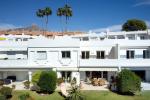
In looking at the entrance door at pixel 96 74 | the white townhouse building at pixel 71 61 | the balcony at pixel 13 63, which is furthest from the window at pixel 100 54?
the balcony at pixel 13 63

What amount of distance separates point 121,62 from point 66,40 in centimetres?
1072

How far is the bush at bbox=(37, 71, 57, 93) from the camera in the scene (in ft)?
165

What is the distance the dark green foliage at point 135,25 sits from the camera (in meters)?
131

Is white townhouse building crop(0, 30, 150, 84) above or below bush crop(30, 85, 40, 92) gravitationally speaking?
above

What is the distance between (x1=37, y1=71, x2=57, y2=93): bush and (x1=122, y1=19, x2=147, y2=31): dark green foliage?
282ft

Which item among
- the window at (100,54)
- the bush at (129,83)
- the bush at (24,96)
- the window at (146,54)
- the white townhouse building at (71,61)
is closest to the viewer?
the bush at (24,96)

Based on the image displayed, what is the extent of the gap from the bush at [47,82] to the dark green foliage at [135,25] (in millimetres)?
85818

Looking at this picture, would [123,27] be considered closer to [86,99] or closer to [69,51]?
[69,51]

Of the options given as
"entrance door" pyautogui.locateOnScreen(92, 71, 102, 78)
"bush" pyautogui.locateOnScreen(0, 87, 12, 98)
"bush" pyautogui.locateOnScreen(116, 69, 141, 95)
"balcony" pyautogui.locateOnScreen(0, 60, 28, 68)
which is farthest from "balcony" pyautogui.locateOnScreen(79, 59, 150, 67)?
"bush" pyautogui.locateOnScreen(0, 87, 12, 98)

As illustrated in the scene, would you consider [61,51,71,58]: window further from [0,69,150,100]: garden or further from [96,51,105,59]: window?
[96,51,105,59]: window

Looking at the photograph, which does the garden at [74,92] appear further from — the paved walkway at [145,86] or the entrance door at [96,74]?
the entrance door at [96,74]

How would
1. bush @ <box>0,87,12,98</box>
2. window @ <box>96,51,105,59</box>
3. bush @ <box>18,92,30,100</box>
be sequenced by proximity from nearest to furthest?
bush @ <box>18,92,30,100</box> → bush @ <box>0,87,12,98</box> → window @ <box>96,51,105,59</box>

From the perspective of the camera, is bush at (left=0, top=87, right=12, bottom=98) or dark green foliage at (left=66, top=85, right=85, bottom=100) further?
bush at (left=0, top=87, right=12, bottom=98)

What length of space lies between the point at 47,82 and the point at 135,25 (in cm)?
8799
